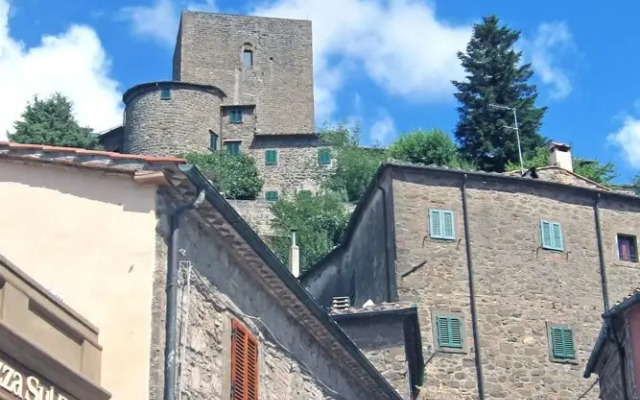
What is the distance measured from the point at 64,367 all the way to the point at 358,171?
48687mm

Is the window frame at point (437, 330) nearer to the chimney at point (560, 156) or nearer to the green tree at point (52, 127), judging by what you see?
the chimney at point (560, 156)

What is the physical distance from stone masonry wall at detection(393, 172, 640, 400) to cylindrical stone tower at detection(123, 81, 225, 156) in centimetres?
3540

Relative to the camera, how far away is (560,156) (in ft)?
119

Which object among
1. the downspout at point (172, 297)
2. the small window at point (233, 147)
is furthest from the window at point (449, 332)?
the small window at point (233, 147)

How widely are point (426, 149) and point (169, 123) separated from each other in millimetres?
17295

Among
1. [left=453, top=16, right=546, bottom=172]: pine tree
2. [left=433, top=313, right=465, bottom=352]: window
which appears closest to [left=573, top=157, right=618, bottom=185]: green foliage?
[left=453, top=16, right=546, bottom=172]: pine tree

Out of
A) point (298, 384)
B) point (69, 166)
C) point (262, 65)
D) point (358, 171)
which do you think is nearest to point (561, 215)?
point (298, 384)

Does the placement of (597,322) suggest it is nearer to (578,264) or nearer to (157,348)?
(578,264)

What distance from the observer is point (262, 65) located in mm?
76375

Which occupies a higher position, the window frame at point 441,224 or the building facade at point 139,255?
the window frame at point 441,224

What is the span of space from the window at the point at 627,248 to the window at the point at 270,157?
34.6 m

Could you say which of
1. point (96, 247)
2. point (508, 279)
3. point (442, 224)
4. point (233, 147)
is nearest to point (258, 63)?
point (233, 147)

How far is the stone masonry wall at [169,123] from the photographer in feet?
212

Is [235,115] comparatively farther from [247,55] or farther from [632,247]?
[632,247]
